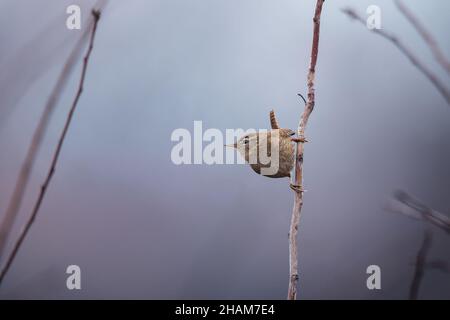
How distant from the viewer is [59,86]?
40cm

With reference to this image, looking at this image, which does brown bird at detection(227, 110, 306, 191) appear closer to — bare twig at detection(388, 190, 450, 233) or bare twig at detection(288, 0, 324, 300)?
bare twig at detection(288, 0, 324, 300)

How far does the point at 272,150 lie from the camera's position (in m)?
0.95

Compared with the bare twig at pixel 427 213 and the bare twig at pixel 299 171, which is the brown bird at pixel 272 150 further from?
the bare twig at pixel 427 213

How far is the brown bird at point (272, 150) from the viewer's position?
3.10 ft

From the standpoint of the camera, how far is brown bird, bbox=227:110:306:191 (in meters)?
0.94

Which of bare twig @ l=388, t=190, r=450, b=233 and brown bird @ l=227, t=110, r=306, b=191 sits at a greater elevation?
brown bird @ l=227, t=110, r=306, b=191

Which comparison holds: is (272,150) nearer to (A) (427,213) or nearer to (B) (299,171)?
(B) (299,171)

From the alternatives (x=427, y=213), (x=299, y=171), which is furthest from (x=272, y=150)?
(x=427, y=213)

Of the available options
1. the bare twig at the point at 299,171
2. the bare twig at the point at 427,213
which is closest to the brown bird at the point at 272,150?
the bare twig at the point at 299,171

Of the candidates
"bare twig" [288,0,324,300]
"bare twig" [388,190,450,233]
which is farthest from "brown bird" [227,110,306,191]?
"bare twig" [388,190,450,233]

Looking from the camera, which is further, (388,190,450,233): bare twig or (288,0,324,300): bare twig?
(288,0,324,300): bare twig

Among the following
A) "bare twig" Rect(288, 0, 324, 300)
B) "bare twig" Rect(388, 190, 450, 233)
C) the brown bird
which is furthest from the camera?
the brown bird
